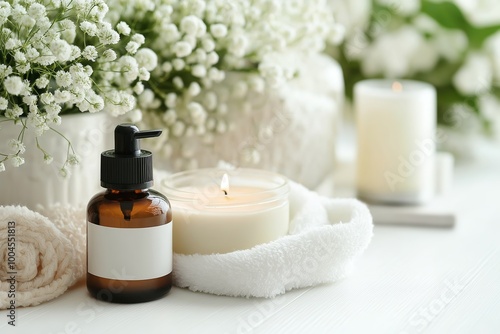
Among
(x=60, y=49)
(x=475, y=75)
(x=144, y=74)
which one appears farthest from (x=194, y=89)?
(x=475, y=75)

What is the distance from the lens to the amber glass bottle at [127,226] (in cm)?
67

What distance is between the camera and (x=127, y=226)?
0.67 metres

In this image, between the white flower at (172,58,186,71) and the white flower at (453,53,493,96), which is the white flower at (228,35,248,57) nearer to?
the white flower at (172,58,186,71)

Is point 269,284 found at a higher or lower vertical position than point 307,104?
lower

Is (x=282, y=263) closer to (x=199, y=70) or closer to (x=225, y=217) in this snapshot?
(x=225, y=217)

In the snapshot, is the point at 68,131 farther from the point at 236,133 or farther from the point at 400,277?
the point at 400,277

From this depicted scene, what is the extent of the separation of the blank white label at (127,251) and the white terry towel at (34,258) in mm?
35

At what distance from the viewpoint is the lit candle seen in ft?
2.41

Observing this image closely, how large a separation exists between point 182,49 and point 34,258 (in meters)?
0.27

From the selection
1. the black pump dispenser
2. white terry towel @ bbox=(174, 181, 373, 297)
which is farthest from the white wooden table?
the black pump dispenser

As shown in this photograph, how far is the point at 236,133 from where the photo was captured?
0.99 m

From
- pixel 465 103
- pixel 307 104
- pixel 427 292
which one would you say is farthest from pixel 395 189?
pixel 465 103

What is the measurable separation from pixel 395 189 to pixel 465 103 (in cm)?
43

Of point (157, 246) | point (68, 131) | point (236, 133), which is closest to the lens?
point (157, 246)
